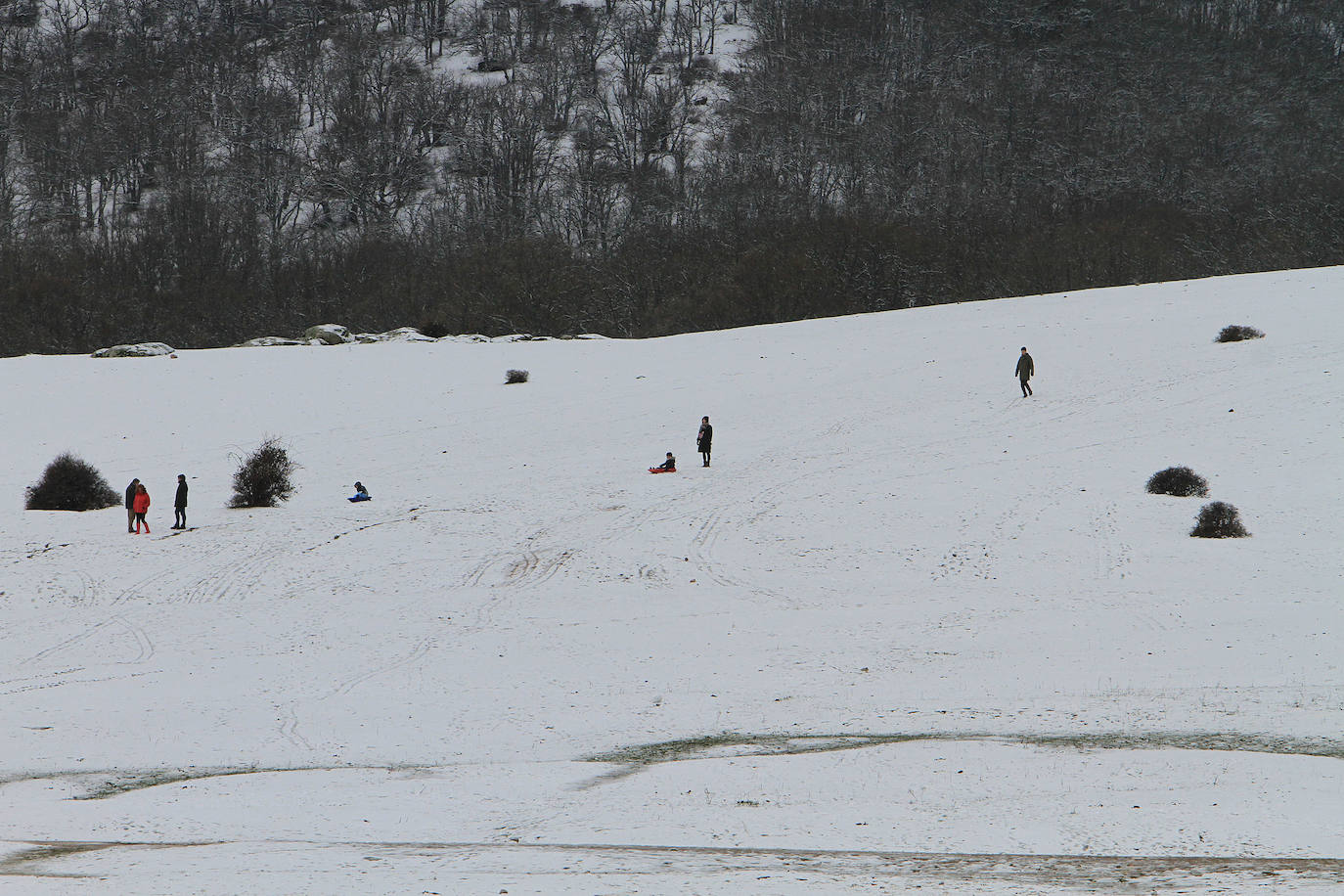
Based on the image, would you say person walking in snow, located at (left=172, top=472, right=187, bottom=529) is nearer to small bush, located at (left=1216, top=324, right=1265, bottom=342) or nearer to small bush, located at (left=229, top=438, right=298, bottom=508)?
small bush, located at (left=229, top=438, right=298, bottom=508)

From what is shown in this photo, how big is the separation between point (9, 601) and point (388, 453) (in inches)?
492

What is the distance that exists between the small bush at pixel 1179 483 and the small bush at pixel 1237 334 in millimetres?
14545

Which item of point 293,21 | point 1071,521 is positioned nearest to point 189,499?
point 1071,521

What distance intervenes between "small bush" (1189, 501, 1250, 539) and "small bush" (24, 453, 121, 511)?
76.4 ft

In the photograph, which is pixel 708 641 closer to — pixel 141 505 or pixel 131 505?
pixel 141 505

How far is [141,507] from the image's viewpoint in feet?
74.1

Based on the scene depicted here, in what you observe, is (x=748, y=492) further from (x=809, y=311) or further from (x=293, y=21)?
(x=293, y=21)

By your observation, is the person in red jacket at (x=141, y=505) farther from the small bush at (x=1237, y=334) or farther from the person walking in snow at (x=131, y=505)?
the small bush at (x=1237, y=334)

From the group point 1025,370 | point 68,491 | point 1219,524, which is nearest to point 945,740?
point 1219,524

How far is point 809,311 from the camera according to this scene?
275 feet

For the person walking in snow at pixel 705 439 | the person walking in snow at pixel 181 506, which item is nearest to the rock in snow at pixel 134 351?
the person walking in snow at pixel 181 506

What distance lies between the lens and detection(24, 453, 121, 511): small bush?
25141 mm

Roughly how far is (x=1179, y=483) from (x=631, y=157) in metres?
101

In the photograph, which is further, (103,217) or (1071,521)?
(103,217)
